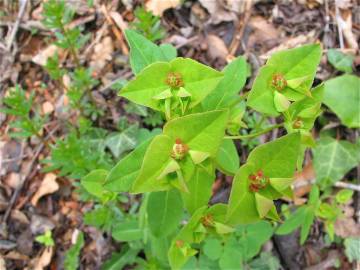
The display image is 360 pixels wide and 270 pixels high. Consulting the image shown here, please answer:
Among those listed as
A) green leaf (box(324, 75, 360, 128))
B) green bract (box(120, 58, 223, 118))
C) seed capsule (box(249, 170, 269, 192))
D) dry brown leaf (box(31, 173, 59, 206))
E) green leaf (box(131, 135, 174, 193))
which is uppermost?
green bract (box(120, 58, 223, 118))

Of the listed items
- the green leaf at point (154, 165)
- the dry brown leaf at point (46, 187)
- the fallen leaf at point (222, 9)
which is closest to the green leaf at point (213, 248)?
the green leaf at point (154, 165)

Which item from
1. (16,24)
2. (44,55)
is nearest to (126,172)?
(44,55)

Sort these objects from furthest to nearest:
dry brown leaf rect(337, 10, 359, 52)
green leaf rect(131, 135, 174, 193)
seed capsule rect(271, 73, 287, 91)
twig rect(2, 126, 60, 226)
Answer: dry brown leaf rect(337, 10, 359, 52) → twig rect(2, 126, 60, 226) → seed capsule rect(271, 73, 287, 91) → green leaf rect(131, 135, 174, 193)

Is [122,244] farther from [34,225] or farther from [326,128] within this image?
[326,128]

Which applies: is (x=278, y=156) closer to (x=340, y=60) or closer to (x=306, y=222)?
(x=306, y=222)

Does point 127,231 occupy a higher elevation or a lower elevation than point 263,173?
lower

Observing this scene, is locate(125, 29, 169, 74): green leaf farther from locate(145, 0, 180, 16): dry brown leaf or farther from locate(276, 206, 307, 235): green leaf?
locate(145, 0, 180, 16): dry brown leaf

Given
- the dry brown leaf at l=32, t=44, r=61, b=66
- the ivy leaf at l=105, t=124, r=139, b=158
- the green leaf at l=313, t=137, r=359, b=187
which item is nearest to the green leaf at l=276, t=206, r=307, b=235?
the green leaf at l=313, t=137, r=359, b=187
